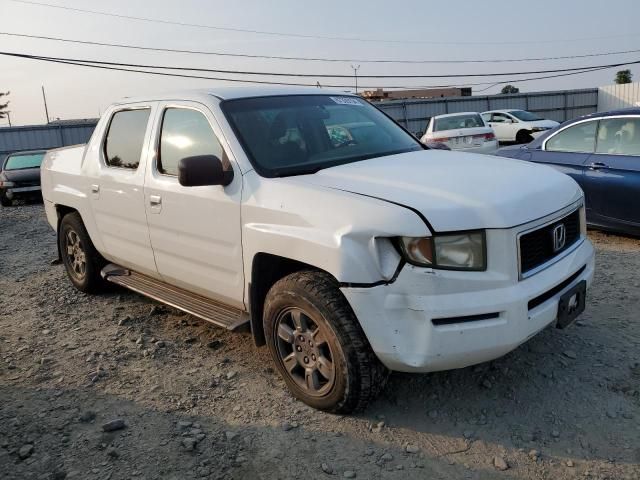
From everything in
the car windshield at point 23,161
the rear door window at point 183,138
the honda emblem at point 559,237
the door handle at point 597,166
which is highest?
the rear door window at point 183,138

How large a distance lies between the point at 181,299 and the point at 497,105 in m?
29.7

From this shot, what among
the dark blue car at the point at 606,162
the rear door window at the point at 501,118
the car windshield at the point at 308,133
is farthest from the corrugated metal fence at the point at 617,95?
the car windshield at the point at 308,133

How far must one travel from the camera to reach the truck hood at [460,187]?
285 cm

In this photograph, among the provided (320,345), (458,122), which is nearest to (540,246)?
(320,345)

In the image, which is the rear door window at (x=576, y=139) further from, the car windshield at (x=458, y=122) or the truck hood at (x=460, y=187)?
the car windshield at (x=458, y=122)

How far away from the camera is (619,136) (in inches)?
253

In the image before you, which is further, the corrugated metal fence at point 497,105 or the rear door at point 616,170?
the corrugated metal fence at point 497,105

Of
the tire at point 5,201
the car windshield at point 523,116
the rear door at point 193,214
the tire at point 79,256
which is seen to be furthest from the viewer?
the car windshield at point 523,116

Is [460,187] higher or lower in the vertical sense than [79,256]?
higher

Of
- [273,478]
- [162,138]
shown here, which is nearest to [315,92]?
[162,138]

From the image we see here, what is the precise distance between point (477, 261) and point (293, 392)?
1.36 m

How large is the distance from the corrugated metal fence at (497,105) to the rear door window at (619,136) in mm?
21056

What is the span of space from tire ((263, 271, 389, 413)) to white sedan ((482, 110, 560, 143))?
20.7 meters

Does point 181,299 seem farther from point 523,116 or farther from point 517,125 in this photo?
point 523,116
